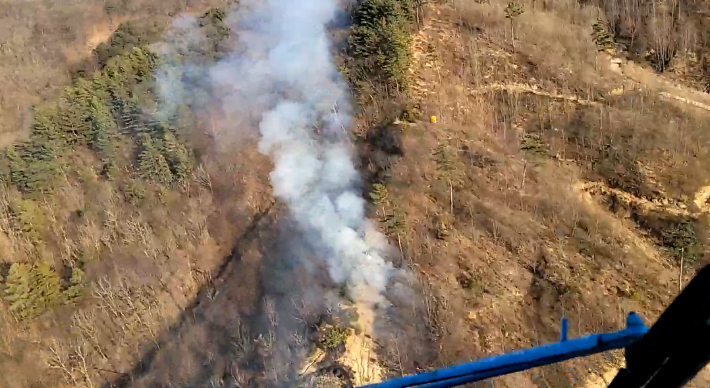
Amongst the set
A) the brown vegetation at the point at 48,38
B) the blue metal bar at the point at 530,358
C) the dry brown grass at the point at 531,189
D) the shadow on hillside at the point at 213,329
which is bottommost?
the shadow on hillside at the point at 213,329

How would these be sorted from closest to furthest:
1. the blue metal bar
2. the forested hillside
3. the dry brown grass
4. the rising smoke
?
the blue metal bar → the dry brown grass → the forested hillside → the rising smoke

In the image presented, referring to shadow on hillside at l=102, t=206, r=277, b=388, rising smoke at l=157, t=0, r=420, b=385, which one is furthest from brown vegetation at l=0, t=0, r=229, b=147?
shadow on hillside at l=102, t=206, r=277, b=388

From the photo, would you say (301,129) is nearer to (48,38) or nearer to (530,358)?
(530,358)

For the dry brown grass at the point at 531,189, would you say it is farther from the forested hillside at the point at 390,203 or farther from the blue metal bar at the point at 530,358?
the blue metal bar at the point at 530,358

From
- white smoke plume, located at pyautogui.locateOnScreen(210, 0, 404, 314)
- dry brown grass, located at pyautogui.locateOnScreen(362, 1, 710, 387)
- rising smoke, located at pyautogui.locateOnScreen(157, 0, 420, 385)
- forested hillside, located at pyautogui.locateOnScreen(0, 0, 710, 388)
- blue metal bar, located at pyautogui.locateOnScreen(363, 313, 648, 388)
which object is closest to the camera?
blue metal bar, located at pyautogui.locateOnScreen(363, 313, 648, 388)

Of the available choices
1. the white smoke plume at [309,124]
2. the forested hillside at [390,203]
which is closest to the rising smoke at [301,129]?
the white smoke plume at [309,124]

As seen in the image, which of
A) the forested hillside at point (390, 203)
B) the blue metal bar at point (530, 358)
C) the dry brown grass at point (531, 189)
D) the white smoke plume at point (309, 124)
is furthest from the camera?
the white smoke plume at point (309, 124)

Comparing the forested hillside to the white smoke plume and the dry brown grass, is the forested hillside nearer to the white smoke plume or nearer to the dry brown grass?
→ the dry brown grass

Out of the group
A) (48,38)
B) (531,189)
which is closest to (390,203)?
(531,189)
